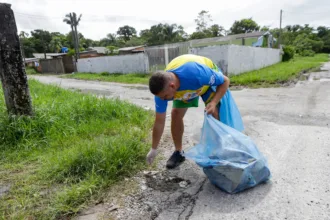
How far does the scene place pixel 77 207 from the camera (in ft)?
5.94

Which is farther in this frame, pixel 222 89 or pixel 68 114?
pixel 68 114

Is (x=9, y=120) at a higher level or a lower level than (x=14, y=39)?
lower

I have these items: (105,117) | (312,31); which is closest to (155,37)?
(312,31)

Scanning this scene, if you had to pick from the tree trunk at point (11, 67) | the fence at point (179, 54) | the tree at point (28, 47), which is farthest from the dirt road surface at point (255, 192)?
the tree at point (28, 47)

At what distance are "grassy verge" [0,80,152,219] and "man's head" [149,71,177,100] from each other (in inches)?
37.2

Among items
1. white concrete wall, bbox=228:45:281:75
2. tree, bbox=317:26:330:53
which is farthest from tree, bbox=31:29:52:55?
tree, bbox=317:26:330:53

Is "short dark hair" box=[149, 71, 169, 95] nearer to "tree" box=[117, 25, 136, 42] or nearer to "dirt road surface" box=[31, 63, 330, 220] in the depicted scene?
"dirt road surface" box=[31, 63, 330, 220]

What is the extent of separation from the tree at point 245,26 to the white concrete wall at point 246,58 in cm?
3064

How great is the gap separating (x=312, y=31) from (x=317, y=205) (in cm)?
6002

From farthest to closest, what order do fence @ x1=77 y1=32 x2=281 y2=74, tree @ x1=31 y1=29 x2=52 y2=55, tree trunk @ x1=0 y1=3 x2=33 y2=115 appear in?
tree @ x1=31 y1=29 x2=52 y2=55
fence @ x1=77 y1=32 x2=281 y2=74
tree trunk @ x1=0 y1=3 x2=33 y2=115

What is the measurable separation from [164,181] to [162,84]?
1.00m

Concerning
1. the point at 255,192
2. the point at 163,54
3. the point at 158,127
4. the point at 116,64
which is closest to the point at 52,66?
the point at 116,64

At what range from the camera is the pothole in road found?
2115 mm

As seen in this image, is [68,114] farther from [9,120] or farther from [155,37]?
[155,37]
